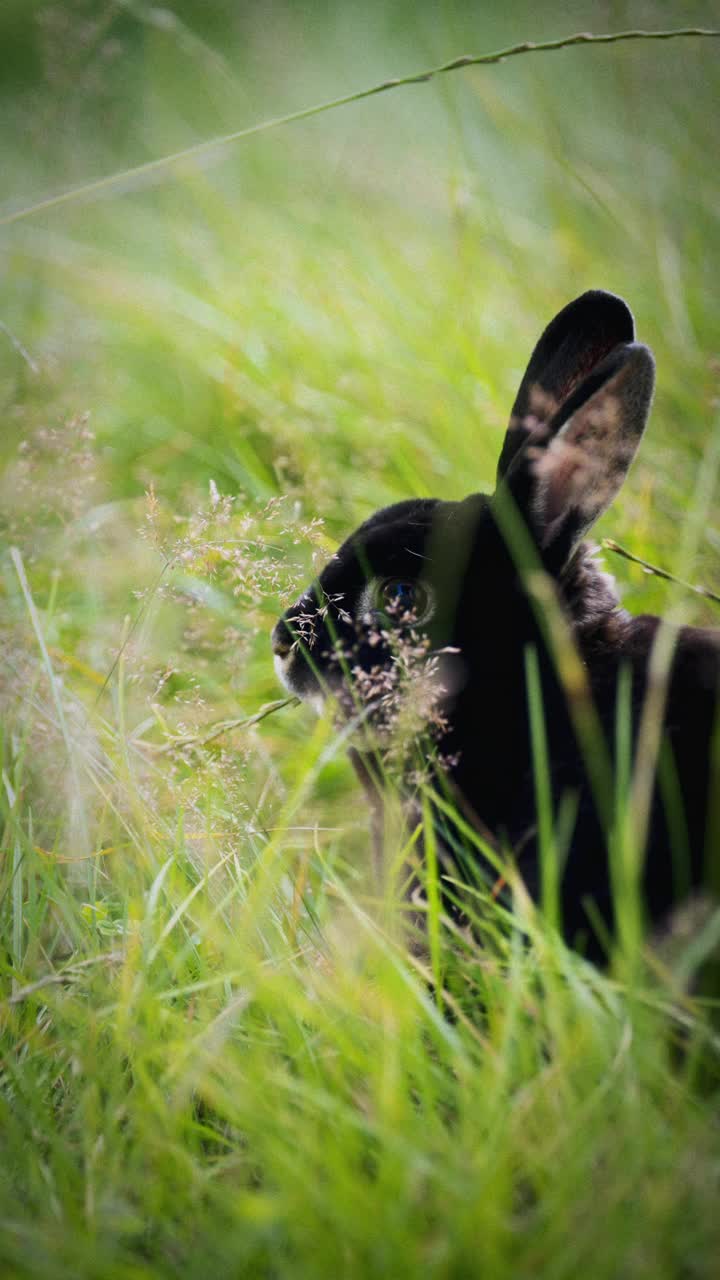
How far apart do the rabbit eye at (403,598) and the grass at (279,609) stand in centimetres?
21

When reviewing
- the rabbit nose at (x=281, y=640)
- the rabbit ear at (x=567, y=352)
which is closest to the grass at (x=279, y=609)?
the rabbit nose at (x=281, y=640)

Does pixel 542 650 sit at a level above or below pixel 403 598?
below

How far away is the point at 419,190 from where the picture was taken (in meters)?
4.38

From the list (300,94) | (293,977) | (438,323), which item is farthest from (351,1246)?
(300,94)

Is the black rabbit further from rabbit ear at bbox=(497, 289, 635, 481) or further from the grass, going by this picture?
the grass

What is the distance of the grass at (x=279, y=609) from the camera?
1304mm

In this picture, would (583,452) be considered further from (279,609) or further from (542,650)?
(279,609)

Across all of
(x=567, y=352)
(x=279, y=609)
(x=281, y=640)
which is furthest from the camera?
(x=279, y=609)

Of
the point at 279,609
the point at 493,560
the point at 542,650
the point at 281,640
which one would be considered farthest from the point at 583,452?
the point at 279,609

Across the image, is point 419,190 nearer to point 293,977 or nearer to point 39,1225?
point 293,977

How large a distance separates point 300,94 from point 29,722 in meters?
4.15

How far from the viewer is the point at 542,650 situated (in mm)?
2160

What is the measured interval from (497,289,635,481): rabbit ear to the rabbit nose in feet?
2.13

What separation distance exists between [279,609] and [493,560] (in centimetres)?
107
